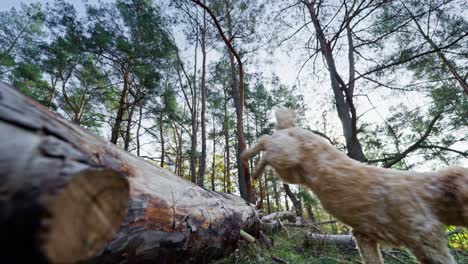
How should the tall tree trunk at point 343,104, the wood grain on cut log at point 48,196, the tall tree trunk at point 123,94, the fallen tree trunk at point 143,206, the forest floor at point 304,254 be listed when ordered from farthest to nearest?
1. the tall tree trunk at point 123,94
2. the tall tree trunk at point 343,104
3. the forest floor at point 304,254
4. the fallen tree trunk at point 143,206
5. the wood grain on cut log at point 48,196

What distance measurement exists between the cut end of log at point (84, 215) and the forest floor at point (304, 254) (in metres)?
2.52

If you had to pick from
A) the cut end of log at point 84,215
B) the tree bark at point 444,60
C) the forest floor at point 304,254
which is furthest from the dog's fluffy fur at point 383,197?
the tree bark at point 444,60

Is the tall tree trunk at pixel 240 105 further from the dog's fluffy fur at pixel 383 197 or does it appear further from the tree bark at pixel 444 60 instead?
the tree bark at pixel 444 60

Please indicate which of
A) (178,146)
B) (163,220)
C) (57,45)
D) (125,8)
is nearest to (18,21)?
(57,45)

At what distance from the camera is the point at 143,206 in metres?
1.25

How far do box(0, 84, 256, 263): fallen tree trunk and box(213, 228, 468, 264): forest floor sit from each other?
0.85 meters

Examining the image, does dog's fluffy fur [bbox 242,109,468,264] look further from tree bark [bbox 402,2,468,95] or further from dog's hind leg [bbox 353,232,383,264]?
tree bark [bbox 402,2,468,95]

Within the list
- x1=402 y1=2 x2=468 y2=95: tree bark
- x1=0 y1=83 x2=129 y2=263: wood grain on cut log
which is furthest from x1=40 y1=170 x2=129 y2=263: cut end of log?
x1=402 y1=2 x2=468 y2=95: tree bark

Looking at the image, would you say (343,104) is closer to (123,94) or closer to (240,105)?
(240,105)

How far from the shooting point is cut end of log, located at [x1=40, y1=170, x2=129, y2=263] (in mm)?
462

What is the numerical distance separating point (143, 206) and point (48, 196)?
0.84 m

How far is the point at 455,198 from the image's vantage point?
52.7 inches

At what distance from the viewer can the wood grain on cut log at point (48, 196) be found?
44cm

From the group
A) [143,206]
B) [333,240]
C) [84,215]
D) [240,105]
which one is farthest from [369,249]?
[240,105]
